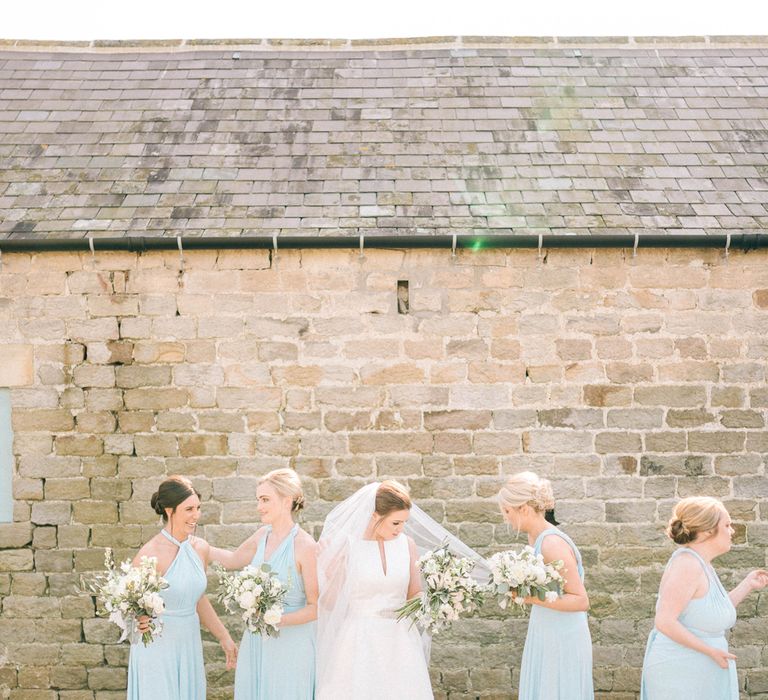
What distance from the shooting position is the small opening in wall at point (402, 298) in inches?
A: 256

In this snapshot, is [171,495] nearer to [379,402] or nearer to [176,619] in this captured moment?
[176,619]

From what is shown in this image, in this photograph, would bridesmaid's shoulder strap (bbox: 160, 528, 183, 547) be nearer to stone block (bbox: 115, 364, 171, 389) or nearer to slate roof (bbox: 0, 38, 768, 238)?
stone block (bbox: 115, 364, 171, 389)

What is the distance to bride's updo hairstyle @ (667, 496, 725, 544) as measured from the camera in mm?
4316

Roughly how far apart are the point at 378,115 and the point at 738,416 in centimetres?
429

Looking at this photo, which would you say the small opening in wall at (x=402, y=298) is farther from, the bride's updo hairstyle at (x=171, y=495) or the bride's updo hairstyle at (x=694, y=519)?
the bride's updo hairstyle at (x=694, y=519)

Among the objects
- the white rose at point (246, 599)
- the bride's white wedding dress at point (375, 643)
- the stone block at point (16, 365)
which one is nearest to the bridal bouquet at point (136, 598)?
the white rose at point (246, 599)

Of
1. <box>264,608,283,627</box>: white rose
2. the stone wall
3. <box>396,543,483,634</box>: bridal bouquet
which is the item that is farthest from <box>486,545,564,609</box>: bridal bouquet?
the stone wall

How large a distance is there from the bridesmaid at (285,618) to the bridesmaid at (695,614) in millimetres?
2039

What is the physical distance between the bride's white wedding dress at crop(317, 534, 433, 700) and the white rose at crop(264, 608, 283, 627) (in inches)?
18.9

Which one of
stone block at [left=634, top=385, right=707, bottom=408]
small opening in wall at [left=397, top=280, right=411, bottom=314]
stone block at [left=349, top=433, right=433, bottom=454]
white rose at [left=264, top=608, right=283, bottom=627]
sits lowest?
white rose at [left=264, top=608, right=283, bottom=627]

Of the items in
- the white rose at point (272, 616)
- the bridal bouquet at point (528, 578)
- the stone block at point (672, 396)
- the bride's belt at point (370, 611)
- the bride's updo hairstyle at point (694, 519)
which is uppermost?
the stone block at point (672, 396)

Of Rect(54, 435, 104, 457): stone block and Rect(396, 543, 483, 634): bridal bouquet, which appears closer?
Rect(396, 543, 483, 634): bridal bouquet

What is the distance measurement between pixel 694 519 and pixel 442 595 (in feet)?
4.89

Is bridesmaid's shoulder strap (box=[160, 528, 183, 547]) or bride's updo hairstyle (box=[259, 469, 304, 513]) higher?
bride's updo hairstyle (box=[259, 469, 304, 513])
